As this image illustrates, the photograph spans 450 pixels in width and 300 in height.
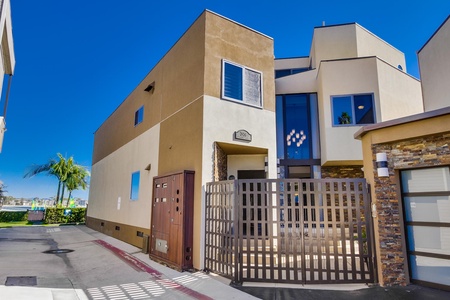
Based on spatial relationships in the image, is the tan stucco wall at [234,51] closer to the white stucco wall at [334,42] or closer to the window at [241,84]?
the window at [241,84]

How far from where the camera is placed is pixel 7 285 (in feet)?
18.3

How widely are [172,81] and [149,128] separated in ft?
7.59

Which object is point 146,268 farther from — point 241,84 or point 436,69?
point 436,69

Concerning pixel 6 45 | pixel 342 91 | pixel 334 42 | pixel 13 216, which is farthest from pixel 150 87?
pixel 13 216

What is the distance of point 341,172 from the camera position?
38.3 feet

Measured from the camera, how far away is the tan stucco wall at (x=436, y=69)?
348 inches

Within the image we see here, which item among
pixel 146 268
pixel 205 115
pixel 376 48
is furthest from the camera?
pixel 376 48

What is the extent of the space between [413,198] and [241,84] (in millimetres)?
5228

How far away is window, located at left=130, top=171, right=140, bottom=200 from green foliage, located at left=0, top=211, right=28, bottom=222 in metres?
19.9

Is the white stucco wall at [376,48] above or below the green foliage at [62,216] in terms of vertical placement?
above

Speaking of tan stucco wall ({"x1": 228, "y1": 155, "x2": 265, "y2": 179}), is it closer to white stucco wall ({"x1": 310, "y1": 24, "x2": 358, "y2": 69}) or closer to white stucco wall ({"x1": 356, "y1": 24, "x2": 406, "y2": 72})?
white stucco wall ({"x1": 310, "y1": 24, "x2": 358, "y2": 69})

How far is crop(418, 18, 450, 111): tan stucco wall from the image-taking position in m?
8.84

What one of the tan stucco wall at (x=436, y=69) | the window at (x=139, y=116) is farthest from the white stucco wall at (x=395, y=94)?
the window at (x=139, y=116)

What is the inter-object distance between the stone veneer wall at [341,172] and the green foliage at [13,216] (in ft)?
86.6
